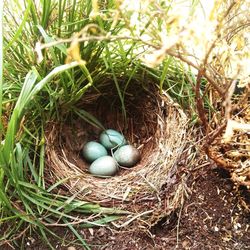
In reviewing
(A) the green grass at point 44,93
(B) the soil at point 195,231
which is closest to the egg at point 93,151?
(A) the green grass at point 44,93

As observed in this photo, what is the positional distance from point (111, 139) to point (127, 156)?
0.36 feet

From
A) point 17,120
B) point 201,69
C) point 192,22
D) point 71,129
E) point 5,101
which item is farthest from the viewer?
point 71,129

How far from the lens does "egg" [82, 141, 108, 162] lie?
1.76 metres

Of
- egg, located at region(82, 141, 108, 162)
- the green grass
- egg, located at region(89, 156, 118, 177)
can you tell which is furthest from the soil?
egg, located at region(82, 141, 108, 162)

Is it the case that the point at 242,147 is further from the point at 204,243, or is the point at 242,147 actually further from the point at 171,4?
the point at 171,4

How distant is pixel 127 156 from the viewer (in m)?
1.72

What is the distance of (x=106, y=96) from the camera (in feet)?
5.95

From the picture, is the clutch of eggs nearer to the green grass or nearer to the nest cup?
the nest cup

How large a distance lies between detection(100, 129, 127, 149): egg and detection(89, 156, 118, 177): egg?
12 cm

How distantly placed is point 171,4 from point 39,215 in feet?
2.43

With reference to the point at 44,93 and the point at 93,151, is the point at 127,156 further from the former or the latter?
the point at 44,93

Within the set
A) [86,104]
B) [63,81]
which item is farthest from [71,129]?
[63,81]

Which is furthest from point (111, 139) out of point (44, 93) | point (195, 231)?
point (195, 231)

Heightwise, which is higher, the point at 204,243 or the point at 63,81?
the point at 63,81
